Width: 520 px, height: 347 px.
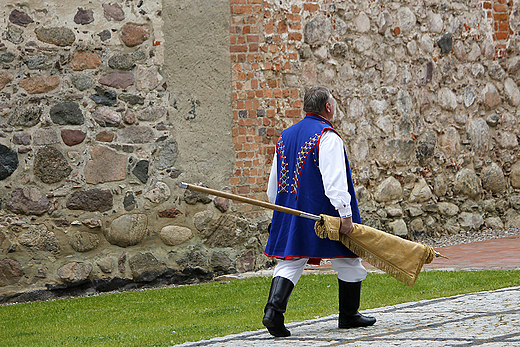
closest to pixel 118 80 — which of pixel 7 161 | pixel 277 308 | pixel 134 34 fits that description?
pixel 134 34

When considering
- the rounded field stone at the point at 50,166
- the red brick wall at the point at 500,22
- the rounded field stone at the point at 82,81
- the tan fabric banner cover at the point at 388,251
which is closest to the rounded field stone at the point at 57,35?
the rounded field stone at the point at 82,81

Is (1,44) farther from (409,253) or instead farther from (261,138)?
(409,253)

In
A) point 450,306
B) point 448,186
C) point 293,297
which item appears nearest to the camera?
point 450,306

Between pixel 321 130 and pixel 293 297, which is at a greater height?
pixel 321 130

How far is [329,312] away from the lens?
491 centimetres

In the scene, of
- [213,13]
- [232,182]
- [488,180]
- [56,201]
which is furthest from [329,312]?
[488,180]

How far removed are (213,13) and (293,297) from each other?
330 centimetres

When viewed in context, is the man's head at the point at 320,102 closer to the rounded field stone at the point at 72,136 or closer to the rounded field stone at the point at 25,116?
the rounded field stone at the point at 72,136

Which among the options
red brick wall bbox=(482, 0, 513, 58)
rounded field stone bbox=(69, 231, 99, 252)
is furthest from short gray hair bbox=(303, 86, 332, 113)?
red brick wall bbox=(482, 0, 513, 58)

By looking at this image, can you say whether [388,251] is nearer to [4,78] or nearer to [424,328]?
[424,328]

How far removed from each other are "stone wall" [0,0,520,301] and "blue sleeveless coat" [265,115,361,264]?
300 cm

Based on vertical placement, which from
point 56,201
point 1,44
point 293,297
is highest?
point 1,44

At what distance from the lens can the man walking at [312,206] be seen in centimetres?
395

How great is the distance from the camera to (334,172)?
395 cm
